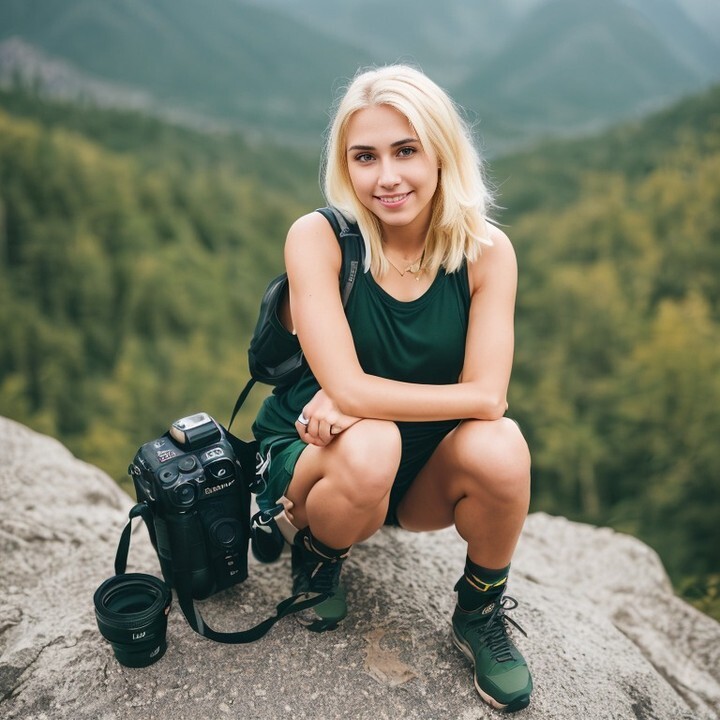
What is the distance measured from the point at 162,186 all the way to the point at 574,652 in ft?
170

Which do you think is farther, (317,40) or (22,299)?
(317,40)

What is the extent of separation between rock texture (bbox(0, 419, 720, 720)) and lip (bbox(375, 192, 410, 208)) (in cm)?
158

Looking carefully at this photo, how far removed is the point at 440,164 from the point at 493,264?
40cm

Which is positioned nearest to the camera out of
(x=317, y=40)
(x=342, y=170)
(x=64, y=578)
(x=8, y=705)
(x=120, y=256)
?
(x=8, y=705)

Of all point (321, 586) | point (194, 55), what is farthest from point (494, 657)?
point (194, 55)

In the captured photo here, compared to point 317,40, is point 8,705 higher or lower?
lower

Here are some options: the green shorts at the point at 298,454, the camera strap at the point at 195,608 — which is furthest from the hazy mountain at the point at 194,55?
the camera strap at the point at 195,608

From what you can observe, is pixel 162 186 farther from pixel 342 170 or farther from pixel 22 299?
pixel 342 170

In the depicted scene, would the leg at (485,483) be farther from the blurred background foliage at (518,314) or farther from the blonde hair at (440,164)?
the blurred background foliage at (518,314)

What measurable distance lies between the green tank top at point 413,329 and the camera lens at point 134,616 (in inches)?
43.2

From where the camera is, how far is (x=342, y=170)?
2531 mm

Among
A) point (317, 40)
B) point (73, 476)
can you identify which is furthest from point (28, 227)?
point (317, 40)

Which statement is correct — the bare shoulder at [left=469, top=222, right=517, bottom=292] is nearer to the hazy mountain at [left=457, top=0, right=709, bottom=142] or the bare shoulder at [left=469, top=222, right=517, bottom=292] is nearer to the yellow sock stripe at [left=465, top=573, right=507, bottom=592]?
the yellow sock stripe at [left=465, top=573, right=507, bottom=592]

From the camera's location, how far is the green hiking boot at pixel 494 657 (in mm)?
2418
